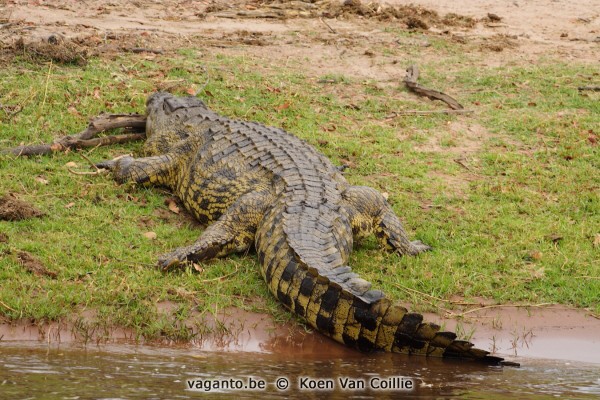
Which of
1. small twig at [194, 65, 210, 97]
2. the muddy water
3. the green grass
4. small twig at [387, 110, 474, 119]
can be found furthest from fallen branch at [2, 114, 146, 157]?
the muddy water

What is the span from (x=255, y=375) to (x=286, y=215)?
1.72 m

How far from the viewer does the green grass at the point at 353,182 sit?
19.8 feet

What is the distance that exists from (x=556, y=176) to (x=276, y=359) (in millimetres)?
4442

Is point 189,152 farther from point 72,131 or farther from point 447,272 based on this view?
point 447,272

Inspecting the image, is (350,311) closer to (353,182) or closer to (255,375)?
(255,375)

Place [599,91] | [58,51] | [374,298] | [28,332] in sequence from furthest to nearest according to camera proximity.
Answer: [599,91]
[58,51]
[28,332]
[374,298]

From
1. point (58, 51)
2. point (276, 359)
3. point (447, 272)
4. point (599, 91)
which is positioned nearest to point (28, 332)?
point (276, 359)

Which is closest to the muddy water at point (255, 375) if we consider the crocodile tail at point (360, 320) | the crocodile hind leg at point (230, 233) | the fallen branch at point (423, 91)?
the crocodile tail at point (360, 320)

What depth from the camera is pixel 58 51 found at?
10.3 metres

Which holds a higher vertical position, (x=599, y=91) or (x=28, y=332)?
(x=599, y=91)

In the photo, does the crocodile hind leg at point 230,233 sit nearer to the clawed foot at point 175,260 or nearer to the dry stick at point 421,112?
the clawed foot at point 175,260

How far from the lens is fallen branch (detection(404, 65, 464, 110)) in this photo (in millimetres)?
10453

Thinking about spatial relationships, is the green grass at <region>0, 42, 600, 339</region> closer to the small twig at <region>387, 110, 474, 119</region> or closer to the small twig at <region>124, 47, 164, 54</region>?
the small twig at <region>387, 110, 474, 119</region>

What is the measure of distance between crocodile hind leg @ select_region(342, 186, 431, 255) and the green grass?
0.12m
